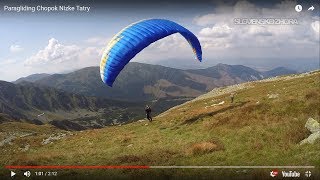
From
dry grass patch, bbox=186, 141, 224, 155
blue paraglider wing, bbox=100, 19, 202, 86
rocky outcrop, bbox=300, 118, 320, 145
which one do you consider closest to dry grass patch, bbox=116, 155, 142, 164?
dry grass patch, bbox=186, 141, 224, 155

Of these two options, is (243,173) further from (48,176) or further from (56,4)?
(56,4)

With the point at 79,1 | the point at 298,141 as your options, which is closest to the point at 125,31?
the point at 79,1

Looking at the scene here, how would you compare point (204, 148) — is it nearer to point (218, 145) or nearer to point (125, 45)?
point (218, 145)

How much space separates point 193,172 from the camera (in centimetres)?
1272
